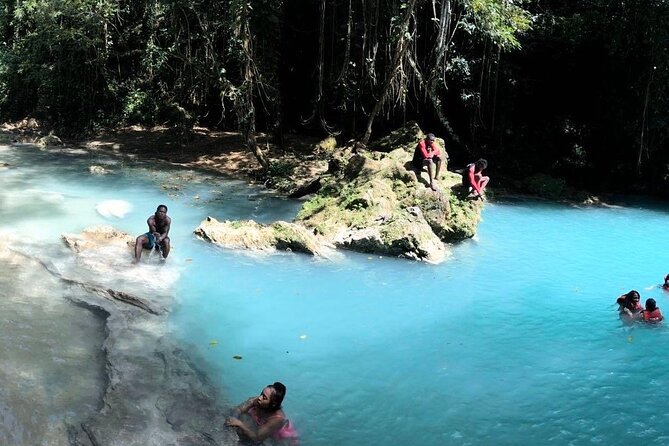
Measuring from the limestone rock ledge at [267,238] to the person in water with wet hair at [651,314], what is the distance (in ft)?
16.3

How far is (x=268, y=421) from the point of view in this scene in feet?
16.9

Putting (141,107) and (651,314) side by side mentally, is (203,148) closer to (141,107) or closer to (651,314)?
(141,107)

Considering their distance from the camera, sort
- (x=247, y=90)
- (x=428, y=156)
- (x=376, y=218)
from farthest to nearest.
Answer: (x=247, y=90) → (x=428, y=156) → (x=376, y=218)

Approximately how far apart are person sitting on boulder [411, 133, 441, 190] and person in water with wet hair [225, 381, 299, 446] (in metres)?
7.38

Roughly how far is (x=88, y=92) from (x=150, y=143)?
11.9 feet

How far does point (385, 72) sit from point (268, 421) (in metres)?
13.8

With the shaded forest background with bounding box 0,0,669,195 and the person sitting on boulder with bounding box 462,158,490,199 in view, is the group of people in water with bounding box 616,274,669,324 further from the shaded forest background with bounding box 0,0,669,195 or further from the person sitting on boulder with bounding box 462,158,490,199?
the shaded forest background with bounding box 0,0,669,195

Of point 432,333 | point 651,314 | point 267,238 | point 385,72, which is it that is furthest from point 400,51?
point 432,333

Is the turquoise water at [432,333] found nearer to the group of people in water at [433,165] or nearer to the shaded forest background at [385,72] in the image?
the group of people in water at [433,165]

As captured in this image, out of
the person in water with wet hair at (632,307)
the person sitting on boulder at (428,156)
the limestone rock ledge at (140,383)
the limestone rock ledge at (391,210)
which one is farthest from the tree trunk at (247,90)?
the person in water with wet hair at (632,307)

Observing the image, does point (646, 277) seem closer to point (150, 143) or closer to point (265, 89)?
point (265, 89)

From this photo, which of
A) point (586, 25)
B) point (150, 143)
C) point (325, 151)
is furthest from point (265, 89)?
point (586, 25)

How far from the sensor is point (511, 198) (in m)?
16.9

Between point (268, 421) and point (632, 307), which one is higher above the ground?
point (632, 307)
